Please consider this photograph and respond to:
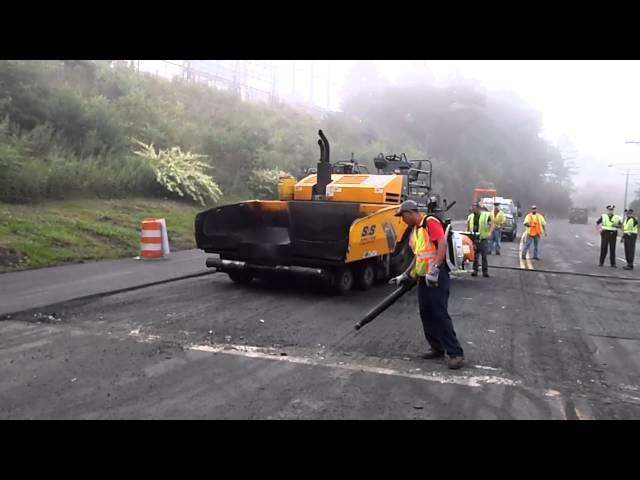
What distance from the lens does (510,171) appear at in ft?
219

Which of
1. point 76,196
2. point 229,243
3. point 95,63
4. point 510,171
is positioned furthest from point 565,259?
point 510,171

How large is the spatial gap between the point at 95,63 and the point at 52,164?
1294 cm

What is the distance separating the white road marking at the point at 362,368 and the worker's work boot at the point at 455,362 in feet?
0.74

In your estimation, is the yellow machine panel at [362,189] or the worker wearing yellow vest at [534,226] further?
the worker wearing yellow vest at [534,226]

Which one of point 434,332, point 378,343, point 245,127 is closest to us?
point 434,332

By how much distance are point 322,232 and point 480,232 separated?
5.53 metres

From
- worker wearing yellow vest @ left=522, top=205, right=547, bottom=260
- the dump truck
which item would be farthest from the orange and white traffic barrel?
worker wearing yellow vest @ left=522, top=205, right=547, bottom=260

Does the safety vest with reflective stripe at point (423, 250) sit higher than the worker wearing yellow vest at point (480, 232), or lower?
higher

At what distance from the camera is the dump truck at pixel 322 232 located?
982 centimetres

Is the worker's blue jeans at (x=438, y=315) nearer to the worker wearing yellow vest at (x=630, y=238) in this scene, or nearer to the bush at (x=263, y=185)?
the worker wearing yellow vest at (x=630, y=238)

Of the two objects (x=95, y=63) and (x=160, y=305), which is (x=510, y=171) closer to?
(x=95, y=63)

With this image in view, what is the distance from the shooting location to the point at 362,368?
6.01m

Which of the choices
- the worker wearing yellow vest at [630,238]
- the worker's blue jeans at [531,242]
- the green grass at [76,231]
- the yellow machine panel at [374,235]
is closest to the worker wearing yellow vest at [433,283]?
the yellow machine panel at [374,235]

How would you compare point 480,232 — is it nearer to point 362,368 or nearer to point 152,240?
point 152,240
